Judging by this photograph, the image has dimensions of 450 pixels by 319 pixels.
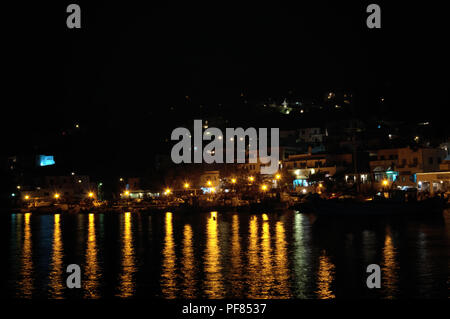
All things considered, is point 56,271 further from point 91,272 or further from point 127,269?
point 127,269

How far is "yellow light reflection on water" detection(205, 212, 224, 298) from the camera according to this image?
52.1ft

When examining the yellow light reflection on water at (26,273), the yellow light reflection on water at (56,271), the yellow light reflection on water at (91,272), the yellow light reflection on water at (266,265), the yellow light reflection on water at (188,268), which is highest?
the yellow light reflection on water at (266,265)

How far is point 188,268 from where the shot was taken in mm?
19719

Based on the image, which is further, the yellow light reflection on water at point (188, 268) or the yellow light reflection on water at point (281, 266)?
the yellow light reflection on water at point (188, 268)

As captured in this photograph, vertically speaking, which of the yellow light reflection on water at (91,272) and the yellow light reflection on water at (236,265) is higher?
the yellow light reflection on water at (236,265)

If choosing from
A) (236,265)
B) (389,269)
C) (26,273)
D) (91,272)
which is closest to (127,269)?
(91,272)

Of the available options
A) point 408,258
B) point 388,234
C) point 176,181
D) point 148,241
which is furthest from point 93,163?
point 408,258

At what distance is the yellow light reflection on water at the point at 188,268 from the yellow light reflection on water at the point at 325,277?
3980 mm

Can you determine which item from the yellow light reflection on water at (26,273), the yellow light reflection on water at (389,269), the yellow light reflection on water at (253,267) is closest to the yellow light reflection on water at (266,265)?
the yellow light reflection on water at (253,267)

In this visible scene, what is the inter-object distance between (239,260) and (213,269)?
201cm

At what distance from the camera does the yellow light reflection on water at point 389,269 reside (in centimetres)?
1565

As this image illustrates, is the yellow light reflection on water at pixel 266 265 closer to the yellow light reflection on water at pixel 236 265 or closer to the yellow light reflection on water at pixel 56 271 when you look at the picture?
the yellow light reflection on water at pixel 236 265

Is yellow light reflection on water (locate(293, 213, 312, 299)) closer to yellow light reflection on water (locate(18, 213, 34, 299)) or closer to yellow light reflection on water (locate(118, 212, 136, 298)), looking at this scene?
yellow light reflection on water (locate(118, 212, 136, 298))
